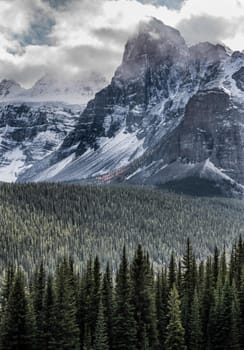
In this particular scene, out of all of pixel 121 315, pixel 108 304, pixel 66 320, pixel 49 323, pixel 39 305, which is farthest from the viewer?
pixel 39 305

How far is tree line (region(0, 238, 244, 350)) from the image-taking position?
92438mm

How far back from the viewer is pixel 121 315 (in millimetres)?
96500

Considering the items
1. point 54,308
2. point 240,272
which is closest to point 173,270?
point 240,272

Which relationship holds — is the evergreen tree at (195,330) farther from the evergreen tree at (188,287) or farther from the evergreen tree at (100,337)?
the evergreen tree at (100,337)

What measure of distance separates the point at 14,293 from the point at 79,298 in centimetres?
1720

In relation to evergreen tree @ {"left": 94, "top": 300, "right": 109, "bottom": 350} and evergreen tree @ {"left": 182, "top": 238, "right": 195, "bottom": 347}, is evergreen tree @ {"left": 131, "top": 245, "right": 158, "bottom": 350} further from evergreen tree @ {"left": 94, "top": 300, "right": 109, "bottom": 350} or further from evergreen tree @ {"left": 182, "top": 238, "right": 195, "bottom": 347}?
evergreen tree @ {"left": 94, "top": 300, "right": 109, "bottom": 350}

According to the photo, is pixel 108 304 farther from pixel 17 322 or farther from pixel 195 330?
pixel 17 322

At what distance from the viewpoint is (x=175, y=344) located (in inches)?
3381

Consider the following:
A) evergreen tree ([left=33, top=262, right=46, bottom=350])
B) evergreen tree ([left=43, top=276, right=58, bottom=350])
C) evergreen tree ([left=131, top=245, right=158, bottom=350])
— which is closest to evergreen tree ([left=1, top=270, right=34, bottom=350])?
evergreen tree ([left=33, top=262, right=46, bottom=350])

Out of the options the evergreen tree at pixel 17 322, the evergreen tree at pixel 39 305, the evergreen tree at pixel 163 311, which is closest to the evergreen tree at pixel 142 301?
the evergreen tree at pixel 163 311

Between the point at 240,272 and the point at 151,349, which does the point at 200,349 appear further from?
the point at 240,272

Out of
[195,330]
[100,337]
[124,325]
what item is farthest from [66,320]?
[195,330]

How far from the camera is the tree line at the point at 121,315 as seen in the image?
92438 mm

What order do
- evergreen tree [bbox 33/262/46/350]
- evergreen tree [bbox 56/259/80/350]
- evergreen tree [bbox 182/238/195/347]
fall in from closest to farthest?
1. evergreen tree [bbox 56/259/80/350]
2. evergreen tree [bbox 33/262/46/350]
3. evergreen tree [bbox 182/238/195/347]
